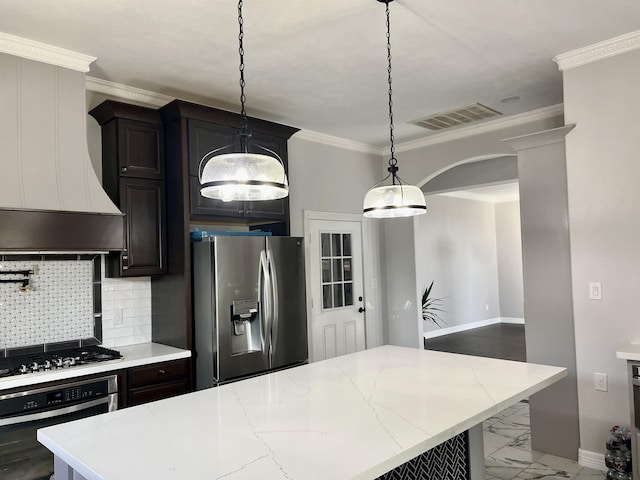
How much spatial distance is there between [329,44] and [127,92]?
65.7 inches

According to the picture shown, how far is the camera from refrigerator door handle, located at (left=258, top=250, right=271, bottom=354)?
374cm

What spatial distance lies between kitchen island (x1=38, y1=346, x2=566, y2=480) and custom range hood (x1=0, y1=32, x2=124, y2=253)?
1475mm

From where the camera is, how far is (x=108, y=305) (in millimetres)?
3594

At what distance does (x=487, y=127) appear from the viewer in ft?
16.1

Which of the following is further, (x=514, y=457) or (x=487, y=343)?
(x=487, y=343)

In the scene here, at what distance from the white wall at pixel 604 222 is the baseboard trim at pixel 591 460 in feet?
0.11

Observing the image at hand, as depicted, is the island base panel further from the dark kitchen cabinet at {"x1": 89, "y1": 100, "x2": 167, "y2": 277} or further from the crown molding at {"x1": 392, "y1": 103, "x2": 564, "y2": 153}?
the crown molding at {"x1": 392, "y1": 103, "x2": 564, "y2": 153}

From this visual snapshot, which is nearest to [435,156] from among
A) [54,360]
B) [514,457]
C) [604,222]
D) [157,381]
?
[604,222]

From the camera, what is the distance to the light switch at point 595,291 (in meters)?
3.26

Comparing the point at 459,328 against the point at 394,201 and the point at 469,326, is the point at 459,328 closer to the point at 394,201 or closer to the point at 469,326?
the point at 469,326

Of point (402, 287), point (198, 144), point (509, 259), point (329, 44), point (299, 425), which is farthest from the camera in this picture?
point (509, 259)

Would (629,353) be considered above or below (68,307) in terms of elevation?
below

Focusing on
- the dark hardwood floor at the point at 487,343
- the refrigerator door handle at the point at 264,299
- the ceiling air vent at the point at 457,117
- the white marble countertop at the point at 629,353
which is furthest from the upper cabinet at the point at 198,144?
the dark hardwood floor at the point at 487,343

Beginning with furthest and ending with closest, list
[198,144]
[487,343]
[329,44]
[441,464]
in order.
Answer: [487,343] < [198,144] < [329,44] < [441,464]
